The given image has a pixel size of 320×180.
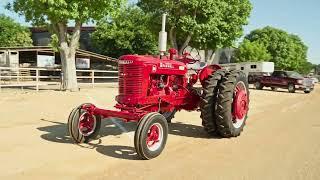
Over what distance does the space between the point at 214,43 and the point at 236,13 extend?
3.60 m

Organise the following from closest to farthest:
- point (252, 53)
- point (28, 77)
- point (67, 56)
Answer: point (67, 56), point (28, 77), point (252, 53)

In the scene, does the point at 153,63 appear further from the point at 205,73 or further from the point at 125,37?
the point at 125,37

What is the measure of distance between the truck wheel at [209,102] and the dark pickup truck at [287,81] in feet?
86.8

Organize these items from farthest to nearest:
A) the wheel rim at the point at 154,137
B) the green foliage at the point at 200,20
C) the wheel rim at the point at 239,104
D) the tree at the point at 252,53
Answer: the tree at the point at 252,53
the green foliage at the point at 200,20
the wheel rim at the point at 239,104
the wheel rim at the point at 154,137

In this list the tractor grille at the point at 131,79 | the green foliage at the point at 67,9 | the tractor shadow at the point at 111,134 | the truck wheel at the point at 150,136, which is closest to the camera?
the truck wheel at the point at 150,136

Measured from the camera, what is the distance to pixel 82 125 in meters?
8.35

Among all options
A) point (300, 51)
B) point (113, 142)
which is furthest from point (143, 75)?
point (300, 51)

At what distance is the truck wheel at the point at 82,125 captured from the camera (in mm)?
8039

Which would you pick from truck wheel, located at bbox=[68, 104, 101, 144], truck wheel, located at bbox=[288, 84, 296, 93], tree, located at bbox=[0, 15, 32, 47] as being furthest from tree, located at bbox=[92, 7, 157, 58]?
truck wheel, located at bbox=[68, 104, 101, 144]

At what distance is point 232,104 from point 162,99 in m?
1.84

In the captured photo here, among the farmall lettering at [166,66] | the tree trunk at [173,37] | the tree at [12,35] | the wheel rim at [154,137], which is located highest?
the tree at [12,35]

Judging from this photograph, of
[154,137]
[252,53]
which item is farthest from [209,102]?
[252,53]

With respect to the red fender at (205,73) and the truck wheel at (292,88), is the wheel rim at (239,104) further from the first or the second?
the truck wheel at (292,88)

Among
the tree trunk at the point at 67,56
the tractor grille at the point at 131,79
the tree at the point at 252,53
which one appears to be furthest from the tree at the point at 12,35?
the tractor grille at the point at 131,79
